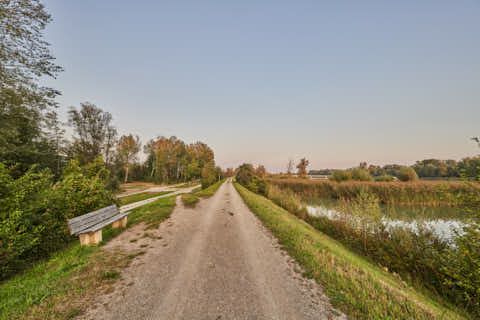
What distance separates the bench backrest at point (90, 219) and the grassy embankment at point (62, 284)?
0.60m

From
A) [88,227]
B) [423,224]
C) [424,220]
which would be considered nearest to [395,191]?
[424,220]

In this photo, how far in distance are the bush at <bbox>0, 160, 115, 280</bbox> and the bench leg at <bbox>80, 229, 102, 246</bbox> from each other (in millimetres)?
581

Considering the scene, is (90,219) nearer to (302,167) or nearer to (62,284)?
(62,284)

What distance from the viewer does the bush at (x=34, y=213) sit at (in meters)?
3.30

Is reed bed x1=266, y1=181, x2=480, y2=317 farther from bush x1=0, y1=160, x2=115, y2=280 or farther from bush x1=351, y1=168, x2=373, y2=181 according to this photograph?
bush x1=351, y1=168, x2=373, y2=181

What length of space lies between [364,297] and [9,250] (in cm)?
723

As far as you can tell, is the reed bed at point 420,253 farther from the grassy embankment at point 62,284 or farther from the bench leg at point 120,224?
the bench leg at point 120,224

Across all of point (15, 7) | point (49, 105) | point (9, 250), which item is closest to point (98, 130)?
point (49, 105)

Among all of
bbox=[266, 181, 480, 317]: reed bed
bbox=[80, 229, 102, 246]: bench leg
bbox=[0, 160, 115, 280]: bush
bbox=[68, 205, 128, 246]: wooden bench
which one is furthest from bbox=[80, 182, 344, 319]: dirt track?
bbox=[266, 181, 480, 317]: reed bed

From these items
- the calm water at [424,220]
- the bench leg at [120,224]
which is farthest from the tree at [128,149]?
the calm water at [424,220]

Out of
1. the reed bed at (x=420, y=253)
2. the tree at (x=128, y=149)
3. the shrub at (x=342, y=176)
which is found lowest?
the reed bed at (x=420, y=253)

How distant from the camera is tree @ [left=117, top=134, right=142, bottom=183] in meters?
33.5

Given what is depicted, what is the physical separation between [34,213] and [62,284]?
2584mm

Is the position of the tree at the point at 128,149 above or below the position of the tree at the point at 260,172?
above
